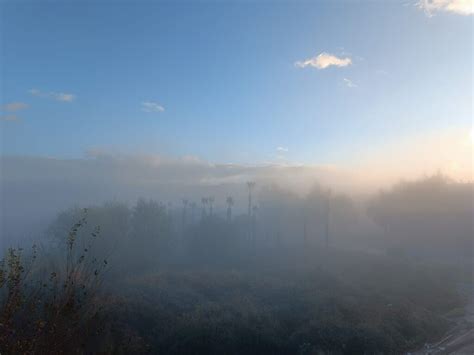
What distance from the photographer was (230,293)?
31422 millimetres

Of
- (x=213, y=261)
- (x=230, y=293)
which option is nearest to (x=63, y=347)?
(x=230, y=293)

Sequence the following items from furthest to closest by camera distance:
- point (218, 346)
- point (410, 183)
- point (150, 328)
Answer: point (410, 183) < point (150, 328) < point (218, 346)

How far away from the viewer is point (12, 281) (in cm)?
476

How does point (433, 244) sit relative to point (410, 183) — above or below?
below

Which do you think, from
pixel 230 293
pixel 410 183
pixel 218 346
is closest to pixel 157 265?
pixel 230 293

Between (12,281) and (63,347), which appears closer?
(12,281)

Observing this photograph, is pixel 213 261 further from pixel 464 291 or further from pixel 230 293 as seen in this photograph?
pixel 464 291

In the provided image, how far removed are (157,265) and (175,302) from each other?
30747 millimetres

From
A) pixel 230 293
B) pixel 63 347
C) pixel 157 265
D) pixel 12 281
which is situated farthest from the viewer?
pixel 157 265

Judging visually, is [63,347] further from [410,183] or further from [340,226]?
[340,226]

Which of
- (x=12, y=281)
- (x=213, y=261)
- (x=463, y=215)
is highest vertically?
(x=12, y=281)

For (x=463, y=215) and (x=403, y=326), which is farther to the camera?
(x=463, y=215)

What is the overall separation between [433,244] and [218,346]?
5337cm

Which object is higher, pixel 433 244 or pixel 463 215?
pixel 463 215
